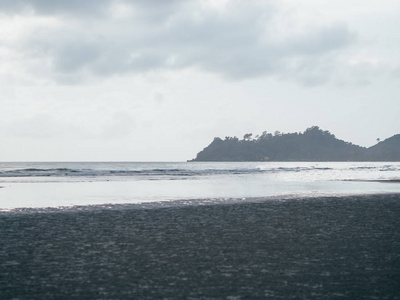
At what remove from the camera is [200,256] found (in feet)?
25.9

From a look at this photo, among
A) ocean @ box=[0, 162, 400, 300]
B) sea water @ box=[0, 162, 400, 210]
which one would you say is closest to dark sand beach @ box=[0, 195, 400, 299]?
ocean @ box=[0, 162, 400, 300]

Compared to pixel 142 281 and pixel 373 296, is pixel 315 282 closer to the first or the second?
pixel 373 296

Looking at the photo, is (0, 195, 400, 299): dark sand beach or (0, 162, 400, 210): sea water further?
(0, 162, 400, 210): sea water

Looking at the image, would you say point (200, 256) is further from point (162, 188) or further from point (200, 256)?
point (162, 188)

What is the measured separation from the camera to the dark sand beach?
18.8 feet

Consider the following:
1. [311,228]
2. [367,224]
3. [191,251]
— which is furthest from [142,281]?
[367,224]

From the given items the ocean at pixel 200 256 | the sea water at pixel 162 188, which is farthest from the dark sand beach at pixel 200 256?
the sea water at pixel 162 188

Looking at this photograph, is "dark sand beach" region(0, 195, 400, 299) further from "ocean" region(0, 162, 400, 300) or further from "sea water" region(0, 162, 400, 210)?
"sea water" region(0, 162, 400, 210)

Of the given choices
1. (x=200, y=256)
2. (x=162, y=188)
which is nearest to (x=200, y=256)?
(x=200, y=256)

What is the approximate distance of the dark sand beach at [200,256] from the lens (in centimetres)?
572

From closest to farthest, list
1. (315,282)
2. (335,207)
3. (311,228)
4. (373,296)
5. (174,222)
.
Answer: (373,296)
(315,282)
(311,228)
(174,222)
(335,207)

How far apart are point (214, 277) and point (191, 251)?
201 cm

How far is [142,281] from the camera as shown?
242 inches

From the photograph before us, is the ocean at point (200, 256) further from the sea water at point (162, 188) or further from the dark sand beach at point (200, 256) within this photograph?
the sea water at point (162, 188)
